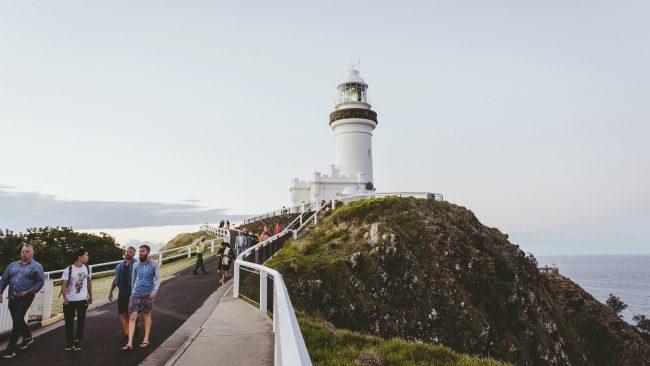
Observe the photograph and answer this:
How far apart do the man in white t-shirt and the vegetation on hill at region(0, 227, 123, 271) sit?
808 inches

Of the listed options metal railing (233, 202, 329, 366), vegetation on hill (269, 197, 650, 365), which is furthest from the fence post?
vegetation on hill (269, 197, 650, 365)

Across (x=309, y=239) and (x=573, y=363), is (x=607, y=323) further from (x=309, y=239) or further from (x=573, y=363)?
(x=309, y=239)

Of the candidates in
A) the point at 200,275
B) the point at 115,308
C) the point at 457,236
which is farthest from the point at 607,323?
the point at 115,308

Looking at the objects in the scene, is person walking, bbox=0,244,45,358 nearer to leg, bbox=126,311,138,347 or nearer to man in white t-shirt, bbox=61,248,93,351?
man in white t-shirt, bbox=61,248,93,351

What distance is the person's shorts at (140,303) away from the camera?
7.53m

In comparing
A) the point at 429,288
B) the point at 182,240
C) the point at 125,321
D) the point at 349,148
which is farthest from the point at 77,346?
the point at 182,240

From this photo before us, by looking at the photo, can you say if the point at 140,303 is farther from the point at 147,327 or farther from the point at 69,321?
the point at 69,321

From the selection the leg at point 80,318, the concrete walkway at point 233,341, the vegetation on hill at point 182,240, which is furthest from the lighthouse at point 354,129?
the leg at point 80,318

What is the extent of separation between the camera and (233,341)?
22.8ft

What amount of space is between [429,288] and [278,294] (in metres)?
17.4

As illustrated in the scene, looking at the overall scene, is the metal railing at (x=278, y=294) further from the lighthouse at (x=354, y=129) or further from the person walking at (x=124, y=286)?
the lighthouse at (x=354, y=129)

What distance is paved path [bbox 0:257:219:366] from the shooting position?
6689mm

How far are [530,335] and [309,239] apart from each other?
43.1ft

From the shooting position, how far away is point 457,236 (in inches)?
987
